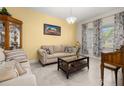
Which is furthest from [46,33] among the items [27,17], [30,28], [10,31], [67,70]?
[67,70]

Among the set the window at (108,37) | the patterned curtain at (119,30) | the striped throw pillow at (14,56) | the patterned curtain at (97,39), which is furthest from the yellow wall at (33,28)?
the patterned curtain at (119,30)

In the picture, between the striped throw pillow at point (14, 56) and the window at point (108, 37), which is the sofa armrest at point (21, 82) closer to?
the striped throw pillow at point (14, 56)

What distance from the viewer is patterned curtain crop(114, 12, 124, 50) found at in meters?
3.49

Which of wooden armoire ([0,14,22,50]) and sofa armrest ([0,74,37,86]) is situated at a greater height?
wooden armoire ([0,14,22,50])

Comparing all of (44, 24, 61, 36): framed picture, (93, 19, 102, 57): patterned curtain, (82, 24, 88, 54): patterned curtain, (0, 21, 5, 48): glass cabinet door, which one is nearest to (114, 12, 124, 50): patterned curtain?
(93, 19, 102, 57): patterned curtain

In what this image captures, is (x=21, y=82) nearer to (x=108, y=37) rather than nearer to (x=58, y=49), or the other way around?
(x=58, y=49)

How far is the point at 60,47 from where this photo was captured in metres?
4.59

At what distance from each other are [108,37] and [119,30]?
65 centimetres

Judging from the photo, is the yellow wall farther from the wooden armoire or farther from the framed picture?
the wooden armoire

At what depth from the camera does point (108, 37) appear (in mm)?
4180

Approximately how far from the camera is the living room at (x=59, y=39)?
265 cm

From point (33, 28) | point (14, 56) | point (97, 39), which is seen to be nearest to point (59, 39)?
point (33, 28)
